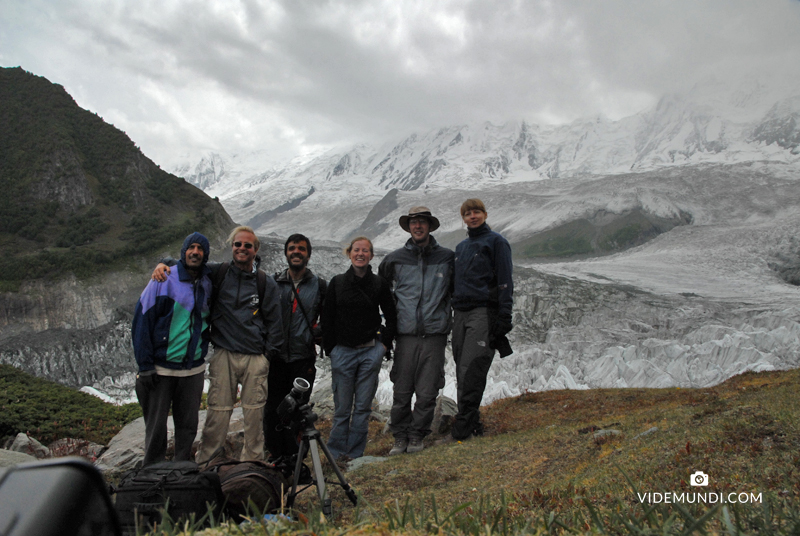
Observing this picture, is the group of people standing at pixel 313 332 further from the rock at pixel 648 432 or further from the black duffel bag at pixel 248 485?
the rock at pixel 648 432

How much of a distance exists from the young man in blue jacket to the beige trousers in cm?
211

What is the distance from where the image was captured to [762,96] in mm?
140000

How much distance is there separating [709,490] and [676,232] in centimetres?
4998

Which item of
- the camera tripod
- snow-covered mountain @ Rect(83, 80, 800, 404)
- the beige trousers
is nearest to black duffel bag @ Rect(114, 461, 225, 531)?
the camera tripod

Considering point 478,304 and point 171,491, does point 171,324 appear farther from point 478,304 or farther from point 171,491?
point 478,304

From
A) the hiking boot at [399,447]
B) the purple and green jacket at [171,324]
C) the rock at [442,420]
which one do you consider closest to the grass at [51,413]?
the purple and green jacket at [171,324]

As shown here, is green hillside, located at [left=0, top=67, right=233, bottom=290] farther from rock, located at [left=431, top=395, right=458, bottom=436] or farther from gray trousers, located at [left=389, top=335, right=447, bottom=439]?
gray trousers, located at [left=389, top=335, right=447, bottom=439]

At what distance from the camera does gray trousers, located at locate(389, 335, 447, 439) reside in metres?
5.12

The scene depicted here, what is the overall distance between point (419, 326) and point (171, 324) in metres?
2.41

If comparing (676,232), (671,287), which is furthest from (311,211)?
(671,287)

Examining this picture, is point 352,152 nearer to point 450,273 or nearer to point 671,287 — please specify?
point 671,287

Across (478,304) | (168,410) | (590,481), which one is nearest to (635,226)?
(478,304)

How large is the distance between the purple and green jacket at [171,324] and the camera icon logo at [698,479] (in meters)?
3.52

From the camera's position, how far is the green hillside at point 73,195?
29953 mm
